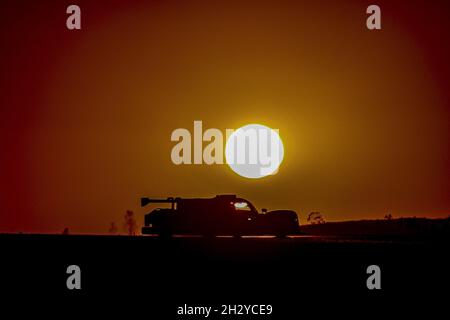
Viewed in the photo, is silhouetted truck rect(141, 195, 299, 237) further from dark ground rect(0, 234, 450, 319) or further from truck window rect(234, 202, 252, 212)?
dark ground rect(0, 234, 450, 319)

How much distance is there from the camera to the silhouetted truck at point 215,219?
95.0 ft

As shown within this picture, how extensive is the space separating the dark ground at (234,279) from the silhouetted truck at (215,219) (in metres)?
9.59

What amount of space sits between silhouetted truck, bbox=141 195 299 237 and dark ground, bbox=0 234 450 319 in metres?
9.59

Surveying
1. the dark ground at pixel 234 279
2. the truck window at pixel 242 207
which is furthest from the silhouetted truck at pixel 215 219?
the dark ground at pixel 234 279

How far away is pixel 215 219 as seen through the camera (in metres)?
29.0

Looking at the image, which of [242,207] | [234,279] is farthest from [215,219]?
[234,279]

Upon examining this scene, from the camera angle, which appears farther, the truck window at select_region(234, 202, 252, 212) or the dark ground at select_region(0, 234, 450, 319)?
the truck window at select_region(234, 202, 252, 212)

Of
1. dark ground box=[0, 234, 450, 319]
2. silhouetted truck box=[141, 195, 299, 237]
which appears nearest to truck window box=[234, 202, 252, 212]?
silhouetted truck box=[141, 195, 299, 237]

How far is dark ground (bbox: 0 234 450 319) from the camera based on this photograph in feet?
36.0

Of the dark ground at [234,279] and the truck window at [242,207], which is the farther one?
the truck window at [242,207]

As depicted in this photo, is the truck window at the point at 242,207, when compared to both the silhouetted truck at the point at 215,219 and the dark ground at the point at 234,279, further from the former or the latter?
the dark ground at the point at 234,279
